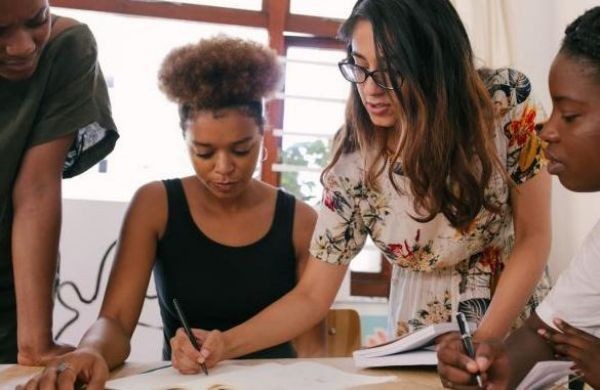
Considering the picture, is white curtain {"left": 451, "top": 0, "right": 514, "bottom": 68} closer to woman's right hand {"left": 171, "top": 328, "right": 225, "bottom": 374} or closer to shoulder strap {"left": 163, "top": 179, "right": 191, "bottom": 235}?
shoulder strap {"left": 163, "top": 179, "right": 191, "bottom": 235}

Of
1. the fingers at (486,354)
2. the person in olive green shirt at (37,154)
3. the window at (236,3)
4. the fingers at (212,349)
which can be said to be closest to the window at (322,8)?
the window at (236,3)

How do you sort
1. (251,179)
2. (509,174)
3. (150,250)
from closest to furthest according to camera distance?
1. (509,174)
2. (150,250)
3. (251,179)

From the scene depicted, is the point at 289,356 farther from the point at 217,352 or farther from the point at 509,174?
the point at 509,174

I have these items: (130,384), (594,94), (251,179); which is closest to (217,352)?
(130,384)

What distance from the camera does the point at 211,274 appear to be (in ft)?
4.83

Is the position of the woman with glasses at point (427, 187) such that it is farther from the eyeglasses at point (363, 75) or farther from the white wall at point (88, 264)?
the white wall at point (88, 264)

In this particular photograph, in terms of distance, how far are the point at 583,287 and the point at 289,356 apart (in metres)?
0.64

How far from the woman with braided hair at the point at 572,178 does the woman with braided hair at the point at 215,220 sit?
1.78 feet

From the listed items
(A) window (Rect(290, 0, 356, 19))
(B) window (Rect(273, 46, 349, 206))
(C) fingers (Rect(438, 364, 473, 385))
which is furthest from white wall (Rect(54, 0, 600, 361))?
(C) fingers (Rect(438, 364, 473, 385))

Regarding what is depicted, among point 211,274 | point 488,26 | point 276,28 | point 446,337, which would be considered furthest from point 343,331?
point 488,26

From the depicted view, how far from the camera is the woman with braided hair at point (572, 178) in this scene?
104cm

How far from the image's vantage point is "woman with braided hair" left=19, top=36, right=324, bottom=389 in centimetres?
143

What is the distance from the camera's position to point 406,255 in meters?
1.29

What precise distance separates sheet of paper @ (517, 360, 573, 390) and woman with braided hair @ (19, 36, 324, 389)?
0.58 meters
